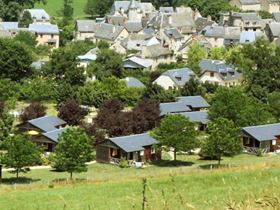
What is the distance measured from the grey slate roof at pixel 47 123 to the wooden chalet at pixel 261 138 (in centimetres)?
912

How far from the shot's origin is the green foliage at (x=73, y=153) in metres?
23.0

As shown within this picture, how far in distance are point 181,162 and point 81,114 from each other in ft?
26.4

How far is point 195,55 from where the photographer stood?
50.0 meters

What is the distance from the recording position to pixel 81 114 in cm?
3322

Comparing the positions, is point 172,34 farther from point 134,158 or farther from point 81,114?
point 134,158

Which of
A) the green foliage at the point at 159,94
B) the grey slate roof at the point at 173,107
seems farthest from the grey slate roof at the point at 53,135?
the green foliage at the point at 159,94

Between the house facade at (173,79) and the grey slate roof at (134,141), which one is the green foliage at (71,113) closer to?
the grey slate roof at (134,141)

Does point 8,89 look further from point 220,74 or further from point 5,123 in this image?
point 220,74

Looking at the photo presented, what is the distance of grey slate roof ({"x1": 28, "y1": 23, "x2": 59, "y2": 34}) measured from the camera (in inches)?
2377

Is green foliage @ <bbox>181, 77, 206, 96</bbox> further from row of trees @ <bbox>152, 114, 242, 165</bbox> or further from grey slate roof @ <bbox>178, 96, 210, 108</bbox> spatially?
row of trees @ <bbox>152, 114, 242, 165</bbox>

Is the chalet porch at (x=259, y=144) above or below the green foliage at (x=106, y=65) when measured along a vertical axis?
below

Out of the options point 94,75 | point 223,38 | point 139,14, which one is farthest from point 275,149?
point 139,14

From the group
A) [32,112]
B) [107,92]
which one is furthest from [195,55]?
[32,112]

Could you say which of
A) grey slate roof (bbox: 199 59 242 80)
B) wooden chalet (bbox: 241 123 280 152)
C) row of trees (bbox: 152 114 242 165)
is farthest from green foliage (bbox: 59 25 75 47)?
row of trees (bbox: 152 114 242 165)
